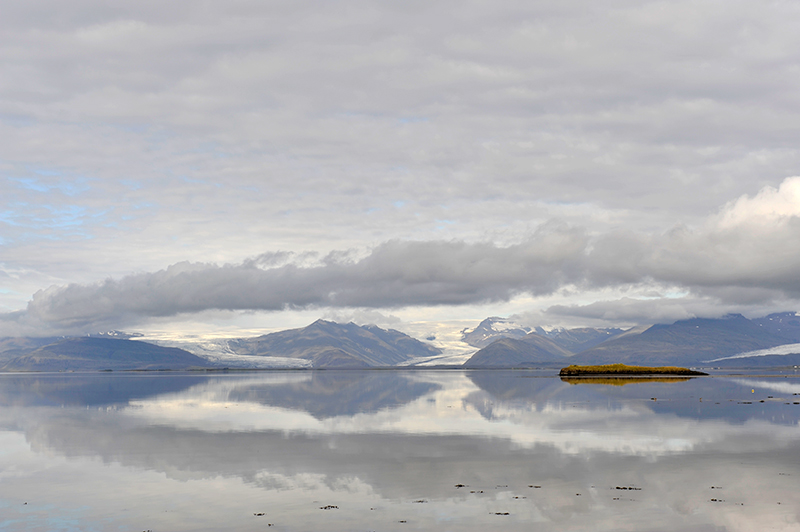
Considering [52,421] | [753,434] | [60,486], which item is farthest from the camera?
[52,421]

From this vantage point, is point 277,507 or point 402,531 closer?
point 402,531

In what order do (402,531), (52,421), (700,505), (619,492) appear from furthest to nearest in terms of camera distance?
(52,421) < (619,492) < (700,505) < (402,531)

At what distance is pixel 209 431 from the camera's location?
1999 inches

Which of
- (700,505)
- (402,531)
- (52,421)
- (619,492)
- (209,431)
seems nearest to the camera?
(402,531)

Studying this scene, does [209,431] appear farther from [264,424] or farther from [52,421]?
[52,421]

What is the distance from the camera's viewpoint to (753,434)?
44156mm

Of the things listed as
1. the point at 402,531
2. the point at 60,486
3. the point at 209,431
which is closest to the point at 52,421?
the point at 209,431

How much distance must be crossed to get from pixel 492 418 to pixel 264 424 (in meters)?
20.1

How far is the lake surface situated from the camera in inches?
899

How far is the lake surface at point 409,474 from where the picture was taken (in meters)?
22.8

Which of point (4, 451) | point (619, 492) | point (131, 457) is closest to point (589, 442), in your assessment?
point (619, 492)

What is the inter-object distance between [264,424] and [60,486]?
26736 millimetres

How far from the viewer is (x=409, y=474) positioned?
102 feet

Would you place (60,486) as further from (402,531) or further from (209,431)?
(209,431)
